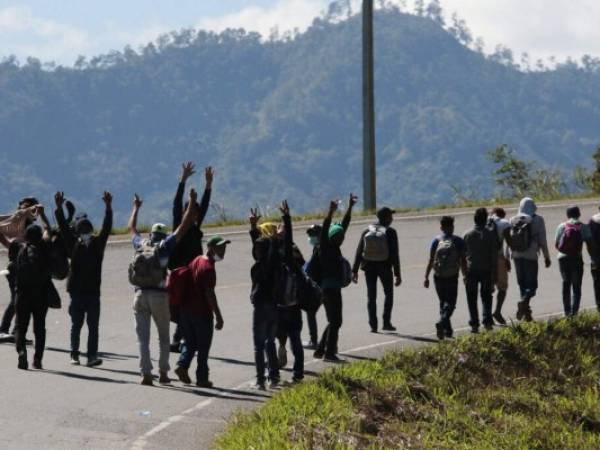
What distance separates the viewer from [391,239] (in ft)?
59.5

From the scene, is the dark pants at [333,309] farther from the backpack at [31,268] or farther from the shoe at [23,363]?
the shoe at [23,363]

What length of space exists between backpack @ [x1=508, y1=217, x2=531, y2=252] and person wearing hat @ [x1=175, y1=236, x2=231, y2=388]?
5995 mm

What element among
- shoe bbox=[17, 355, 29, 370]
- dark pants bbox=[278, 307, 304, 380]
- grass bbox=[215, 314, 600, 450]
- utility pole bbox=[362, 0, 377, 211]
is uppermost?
utility pole bbox=[362, 0, 377, 211]

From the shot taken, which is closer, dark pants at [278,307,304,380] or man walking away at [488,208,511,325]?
dark pants at [278,307,304,380]

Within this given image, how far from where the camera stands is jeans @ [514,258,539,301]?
19047 millimetres

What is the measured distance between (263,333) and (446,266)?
163 inches

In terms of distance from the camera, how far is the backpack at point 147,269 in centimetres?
1406

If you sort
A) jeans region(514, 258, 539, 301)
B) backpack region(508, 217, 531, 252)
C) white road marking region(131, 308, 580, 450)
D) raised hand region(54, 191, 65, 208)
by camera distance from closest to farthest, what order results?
white road marking region(131, 308, 580, 450) < raised hand region(54, 191, 65, 208) < backpack region(508, 217, 531, 252) < jeans region(514, 258, 539, 301)

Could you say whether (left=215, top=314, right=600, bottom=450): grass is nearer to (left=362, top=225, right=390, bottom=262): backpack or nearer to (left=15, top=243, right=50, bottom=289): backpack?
(left=362, top=225, right=390, bottom=262): backpack

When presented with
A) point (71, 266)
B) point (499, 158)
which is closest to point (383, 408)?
point (71, 266)

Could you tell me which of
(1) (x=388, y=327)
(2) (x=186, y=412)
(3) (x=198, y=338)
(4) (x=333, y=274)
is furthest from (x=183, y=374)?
(1) (x=388, y=327)

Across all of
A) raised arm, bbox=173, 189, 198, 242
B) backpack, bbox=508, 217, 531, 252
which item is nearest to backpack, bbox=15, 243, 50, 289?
raised arm, bbox=173, 189, 198, 242

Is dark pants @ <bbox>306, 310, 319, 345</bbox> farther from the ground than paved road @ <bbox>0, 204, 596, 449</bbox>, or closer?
farther from the ground

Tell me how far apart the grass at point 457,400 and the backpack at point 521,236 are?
3.96 feet
